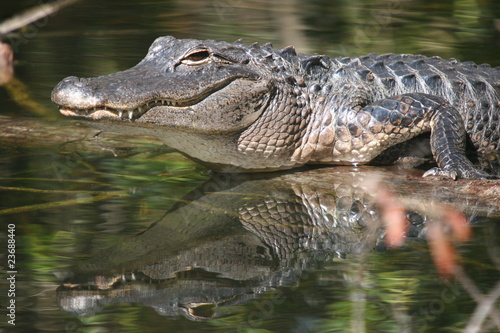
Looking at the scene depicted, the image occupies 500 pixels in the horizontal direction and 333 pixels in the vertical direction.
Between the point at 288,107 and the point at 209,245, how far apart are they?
5.90ft

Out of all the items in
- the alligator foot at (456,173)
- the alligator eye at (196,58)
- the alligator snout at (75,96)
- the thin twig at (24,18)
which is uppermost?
the alligator eye at (196,58)

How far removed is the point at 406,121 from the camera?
5.38 meters

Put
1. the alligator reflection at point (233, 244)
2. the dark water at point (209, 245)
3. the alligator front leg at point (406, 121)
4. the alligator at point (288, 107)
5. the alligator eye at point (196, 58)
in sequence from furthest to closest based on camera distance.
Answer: the alligator front leg at point (406, 121), the alligator eye at point (196, 58), the alligator at point (288, 107), the alligator reflection at point (233, 244), the dark water at point (209, 245)

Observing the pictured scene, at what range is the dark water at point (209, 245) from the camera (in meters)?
3.13

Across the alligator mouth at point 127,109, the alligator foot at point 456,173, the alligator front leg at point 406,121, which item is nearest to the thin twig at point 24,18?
the alligator mouth at point 127,109

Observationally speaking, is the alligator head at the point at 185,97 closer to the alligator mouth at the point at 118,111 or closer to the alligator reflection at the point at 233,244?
the alligator mouth at the point at 118,111

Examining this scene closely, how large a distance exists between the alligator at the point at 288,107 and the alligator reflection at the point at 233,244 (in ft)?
0.97

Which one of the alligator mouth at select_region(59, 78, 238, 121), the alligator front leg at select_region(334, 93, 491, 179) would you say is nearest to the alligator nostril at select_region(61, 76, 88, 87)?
the alligator mouth at select_region(59, 78, 238, 121)

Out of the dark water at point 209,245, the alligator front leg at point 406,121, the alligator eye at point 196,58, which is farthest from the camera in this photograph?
the alligator front leg at point 406,121

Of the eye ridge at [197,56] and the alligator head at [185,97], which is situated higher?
the eye ridge at [197,56]

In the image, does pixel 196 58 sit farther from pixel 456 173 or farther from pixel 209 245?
pixel 456 173

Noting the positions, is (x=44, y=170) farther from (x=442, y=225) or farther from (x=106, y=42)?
(x=106, y=42)

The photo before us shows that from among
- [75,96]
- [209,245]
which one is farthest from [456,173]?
[75,96]

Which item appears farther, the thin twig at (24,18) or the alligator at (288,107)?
the thin twig at (24,18)
